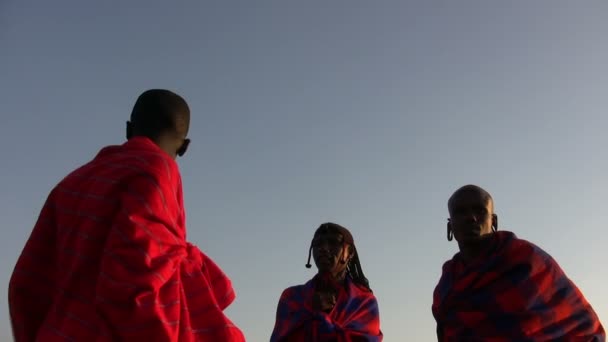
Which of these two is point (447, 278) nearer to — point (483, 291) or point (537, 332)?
point (483, 291)

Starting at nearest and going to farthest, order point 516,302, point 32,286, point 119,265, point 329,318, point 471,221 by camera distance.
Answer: point 119,265 < point 32,286 < point 516,302 < point 471,221 < point 329,318

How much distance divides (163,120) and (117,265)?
1123mm

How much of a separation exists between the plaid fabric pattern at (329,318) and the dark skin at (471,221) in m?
1.57

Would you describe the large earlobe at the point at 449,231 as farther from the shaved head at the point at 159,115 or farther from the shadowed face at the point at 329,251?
the shaved head at the point at 159,115

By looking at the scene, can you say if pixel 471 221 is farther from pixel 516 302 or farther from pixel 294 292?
pixel 294 292

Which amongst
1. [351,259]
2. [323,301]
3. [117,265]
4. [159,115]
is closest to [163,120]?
[159,115]

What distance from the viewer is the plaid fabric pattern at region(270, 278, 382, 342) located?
719 centimetres

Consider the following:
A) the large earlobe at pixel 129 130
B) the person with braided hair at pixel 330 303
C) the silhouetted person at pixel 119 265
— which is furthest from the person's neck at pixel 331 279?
the large earlobe at pixel 129 130

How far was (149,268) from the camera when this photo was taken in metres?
3.17

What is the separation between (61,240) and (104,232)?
12.7 inches

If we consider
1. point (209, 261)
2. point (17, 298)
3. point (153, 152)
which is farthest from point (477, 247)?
point (17, 298)

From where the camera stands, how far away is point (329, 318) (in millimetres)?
7273

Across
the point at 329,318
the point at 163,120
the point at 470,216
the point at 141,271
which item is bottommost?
the point at 329,318

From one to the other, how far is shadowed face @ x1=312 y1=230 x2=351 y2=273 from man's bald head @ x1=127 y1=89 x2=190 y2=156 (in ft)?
13.0
